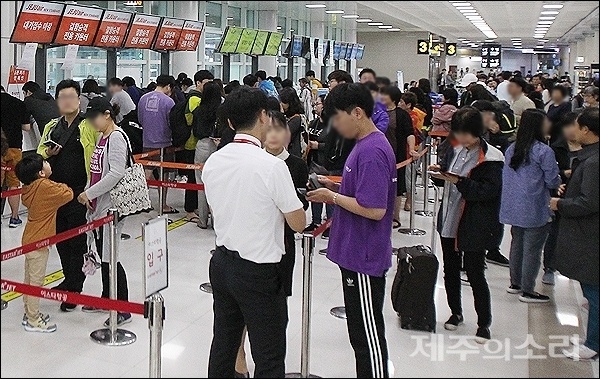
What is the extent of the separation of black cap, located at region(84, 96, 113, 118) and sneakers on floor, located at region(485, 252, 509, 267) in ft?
12.3

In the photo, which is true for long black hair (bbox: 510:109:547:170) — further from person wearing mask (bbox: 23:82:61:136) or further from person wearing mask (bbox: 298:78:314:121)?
person wearing mask (bbox: 23:82:61:136)

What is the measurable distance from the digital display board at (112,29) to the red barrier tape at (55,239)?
19.6 ft

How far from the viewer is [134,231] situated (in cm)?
740

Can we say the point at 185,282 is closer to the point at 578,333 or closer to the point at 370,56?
the point at 578,333

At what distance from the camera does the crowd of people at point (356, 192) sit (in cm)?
293

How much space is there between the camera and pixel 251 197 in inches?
115

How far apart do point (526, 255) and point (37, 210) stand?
343cm

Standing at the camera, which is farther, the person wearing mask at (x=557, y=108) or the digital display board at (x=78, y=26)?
the digital display board at (x=78, y=26)

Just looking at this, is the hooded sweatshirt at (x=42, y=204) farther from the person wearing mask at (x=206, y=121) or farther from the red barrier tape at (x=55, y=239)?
the person wearing mask at (x=206, y=121)

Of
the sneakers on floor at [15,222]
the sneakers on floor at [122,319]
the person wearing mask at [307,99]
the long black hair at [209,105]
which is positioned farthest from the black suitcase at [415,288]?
the sneakers on floor at [15,222]

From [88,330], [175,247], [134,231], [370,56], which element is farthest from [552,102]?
[134,231]

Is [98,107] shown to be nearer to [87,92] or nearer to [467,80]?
[87,92]

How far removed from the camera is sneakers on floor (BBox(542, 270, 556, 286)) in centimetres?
572

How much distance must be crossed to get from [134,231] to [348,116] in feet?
16.6
